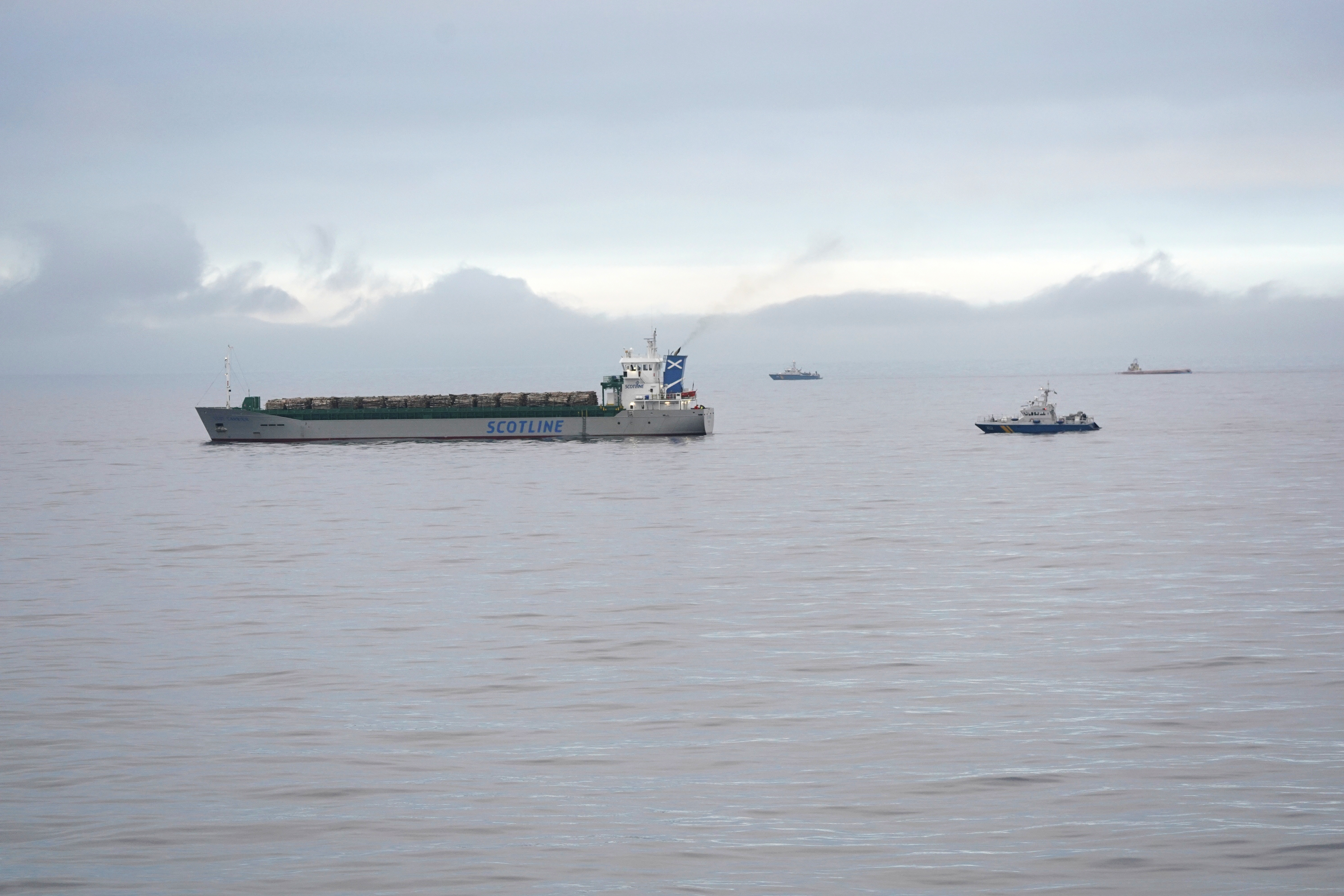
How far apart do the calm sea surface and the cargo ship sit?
63557 mm

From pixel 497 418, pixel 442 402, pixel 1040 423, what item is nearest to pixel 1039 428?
pixel 1040 423

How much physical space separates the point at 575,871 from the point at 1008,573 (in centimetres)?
3255

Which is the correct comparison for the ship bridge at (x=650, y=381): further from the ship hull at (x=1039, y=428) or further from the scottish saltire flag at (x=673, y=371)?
the ship hull at (x=1039, y=428)

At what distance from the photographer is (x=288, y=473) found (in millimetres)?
100750

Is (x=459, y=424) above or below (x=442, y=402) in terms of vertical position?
below

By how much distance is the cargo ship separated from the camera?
133 metres

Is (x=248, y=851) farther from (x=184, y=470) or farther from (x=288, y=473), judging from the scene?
(x=184, y=470)

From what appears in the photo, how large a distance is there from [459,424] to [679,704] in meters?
108

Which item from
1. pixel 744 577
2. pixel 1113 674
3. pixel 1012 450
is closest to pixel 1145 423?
pixel 1012 450

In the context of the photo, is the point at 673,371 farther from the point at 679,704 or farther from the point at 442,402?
the point at 679,704

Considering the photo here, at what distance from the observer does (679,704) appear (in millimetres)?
29297

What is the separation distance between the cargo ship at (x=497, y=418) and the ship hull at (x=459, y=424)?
7cm

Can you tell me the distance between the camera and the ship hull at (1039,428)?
13500 cm

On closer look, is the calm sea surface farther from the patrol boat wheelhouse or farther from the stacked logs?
the stacked logs
